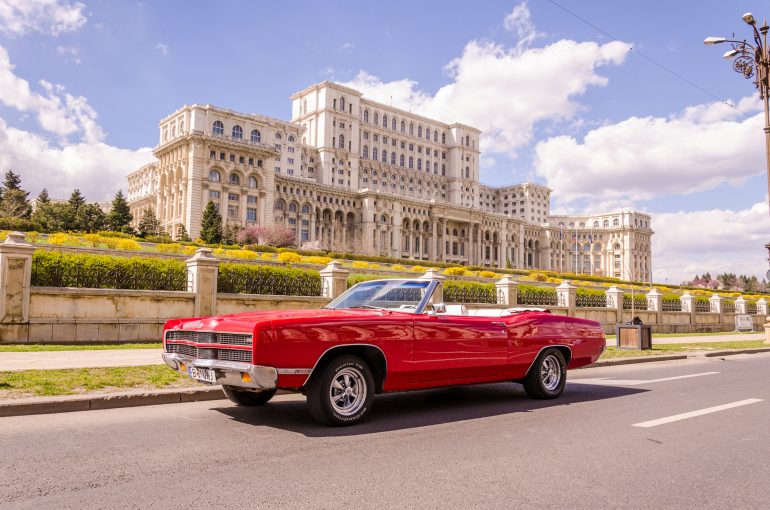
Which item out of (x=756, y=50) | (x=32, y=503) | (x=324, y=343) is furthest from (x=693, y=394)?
(x=756, y=50)

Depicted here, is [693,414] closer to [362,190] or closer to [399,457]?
[399,457]

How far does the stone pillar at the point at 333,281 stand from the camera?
1845 cm

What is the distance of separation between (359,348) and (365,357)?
0.18 metres

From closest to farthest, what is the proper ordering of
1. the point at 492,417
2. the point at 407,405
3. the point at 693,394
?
1. the point at 492,417
2. the point at 407,405
3. the point at 693,394

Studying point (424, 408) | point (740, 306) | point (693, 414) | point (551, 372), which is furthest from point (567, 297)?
point (424, 408)

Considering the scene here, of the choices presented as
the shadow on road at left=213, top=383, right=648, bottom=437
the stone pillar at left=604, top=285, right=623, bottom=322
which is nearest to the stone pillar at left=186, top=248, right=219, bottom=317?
the shadow on road at left=213, top=383, right=648, bottom=437

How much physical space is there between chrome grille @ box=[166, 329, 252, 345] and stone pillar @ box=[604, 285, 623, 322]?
25825 millimetres

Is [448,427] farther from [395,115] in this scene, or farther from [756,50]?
[395,115]

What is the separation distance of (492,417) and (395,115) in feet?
420

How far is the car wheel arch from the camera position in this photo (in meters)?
5.69

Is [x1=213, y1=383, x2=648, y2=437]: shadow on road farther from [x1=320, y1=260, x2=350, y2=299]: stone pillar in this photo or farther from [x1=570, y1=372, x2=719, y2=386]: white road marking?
[x1=320, y1=260, x2=350, y2=299]: stone pillar

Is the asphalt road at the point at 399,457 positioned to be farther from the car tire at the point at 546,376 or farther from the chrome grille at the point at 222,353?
the chrome grille at the point at 222,353

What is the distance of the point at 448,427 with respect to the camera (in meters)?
6.07

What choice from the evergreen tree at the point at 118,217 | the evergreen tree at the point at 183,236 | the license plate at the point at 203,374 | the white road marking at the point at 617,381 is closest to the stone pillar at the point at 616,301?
the white road marking at the point at 617,381
